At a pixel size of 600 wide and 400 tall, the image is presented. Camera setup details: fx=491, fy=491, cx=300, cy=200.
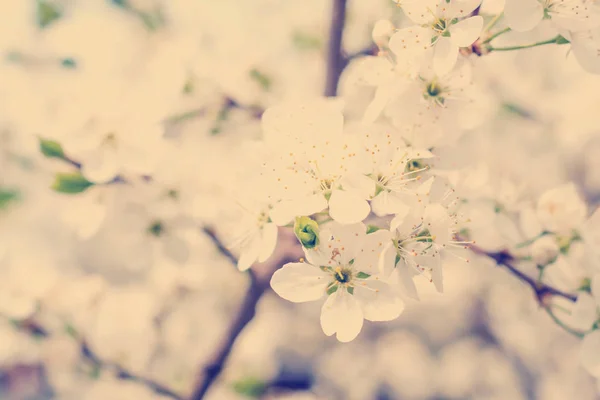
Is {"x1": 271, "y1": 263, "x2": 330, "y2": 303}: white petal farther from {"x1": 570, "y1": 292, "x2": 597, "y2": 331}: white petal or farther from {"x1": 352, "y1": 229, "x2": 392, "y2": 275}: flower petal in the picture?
{"x1": 570, "y1": 292, "x2": 597, "y2": 331}: white petal

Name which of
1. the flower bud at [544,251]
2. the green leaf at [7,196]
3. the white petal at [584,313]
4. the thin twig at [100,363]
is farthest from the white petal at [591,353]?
the green leaf at [7,196]

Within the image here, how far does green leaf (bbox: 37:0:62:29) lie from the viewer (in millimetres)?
1453

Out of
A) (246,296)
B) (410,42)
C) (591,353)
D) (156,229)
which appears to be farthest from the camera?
(156,229)

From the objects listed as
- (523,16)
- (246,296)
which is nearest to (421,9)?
(523,16)

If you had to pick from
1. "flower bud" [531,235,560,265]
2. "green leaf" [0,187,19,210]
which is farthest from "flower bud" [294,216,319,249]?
"green leaf" [0,187,19,210]

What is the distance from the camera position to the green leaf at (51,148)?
90 centimetres

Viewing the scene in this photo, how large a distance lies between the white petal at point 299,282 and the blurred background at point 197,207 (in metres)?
0.20

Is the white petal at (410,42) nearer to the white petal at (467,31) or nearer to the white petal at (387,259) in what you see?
the white petal at (467,31)

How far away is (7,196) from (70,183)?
131 cm

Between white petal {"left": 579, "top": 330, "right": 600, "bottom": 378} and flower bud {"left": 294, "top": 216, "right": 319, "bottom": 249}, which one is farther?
white petal {"left": 579, "top": 330, "right": 600, "bottom": 378}

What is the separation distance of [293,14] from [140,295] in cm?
121

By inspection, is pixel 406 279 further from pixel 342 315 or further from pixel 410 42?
pixel 410 42

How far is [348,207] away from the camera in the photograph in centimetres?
63

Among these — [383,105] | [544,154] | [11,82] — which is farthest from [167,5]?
[544,154]
